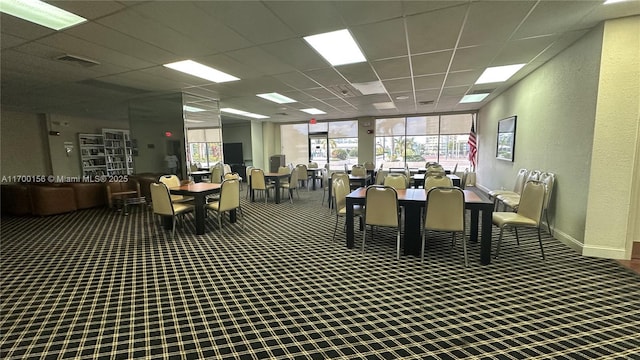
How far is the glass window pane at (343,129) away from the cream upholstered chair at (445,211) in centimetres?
868

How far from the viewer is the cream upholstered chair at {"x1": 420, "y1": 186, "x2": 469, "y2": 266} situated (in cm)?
303

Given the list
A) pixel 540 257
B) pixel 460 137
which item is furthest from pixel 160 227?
pixel 460 137

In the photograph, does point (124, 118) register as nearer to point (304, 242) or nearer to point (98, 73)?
point (98, 73)

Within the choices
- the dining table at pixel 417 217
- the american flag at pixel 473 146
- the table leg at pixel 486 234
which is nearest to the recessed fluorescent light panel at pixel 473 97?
the american flag at pixel 473 146

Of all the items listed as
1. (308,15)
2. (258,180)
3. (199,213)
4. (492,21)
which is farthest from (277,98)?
(492,21)

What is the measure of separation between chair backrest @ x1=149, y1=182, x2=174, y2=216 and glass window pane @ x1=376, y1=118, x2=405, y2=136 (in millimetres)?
8781

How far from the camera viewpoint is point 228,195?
455cm

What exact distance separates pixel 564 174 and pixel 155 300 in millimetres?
5384

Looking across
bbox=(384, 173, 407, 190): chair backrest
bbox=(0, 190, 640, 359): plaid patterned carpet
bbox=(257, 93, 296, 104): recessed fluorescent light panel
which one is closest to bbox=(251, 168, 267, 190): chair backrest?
bbox=(257, 93, 296, 104): recessed fluorescent light panel

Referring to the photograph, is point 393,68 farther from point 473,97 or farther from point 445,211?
point 473,97

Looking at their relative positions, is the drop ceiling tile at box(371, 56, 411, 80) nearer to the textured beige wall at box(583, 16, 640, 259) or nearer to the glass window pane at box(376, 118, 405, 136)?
the textured beige wall at box(583, 16, 640, 259)

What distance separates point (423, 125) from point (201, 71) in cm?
848

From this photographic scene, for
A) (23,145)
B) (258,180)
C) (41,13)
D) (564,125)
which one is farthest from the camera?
(23,145)

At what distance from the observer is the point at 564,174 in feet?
12.3
